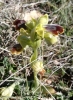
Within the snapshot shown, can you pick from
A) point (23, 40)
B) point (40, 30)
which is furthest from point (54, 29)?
point (23, 40)

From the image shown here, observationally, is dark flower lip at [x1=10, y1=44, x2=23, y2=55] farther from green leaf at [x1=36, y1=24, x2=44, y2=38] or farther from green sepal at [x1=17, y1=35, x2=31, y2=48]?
green leaf at [x1=36, y1=24, x2=44, y2=38]

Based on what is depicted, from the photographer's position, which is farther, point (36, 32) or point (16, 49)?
point (16, 49)

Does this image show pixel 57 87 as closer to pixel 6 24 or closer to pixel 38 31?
pixel 38 31

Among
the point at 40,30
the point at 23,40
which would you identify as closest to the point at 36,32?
the point at 40,30

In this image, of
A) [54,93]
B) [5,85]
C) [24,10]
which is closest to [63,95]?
[54,93]

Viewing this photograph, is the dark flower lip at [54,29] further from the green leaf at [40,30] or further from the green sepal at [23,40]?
the green sepal at [23,40]

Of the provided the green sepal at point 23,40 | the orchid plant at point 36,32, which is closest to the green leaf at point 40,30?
the orchid plant at point 36,32

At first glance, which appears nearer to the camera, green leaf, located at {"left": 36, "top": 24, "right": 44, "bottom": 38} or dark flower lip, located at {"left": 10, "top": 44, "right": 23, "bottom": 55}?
green leaf, located at {"left": 36, "top": 24, "right": 44, "bottom": 38}

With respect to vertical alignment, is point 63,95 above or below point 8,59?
below

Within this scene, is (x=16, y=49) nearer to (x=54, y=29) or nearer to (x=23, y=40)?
(x=23, y=40)

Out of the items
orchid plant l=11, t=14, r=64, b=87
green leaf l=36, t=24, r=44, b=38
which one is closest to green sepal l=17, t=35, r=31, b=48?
orchid plant l=11, t=14, r=64, b=87

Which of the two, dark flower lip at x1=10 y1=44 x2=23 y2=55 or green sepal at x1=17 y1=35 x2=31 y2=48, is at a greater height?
green sepal at x1=17 y1=35 x2=31 y2=48
